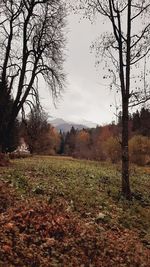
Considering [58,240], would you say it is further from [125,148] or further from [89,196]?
[125,148]

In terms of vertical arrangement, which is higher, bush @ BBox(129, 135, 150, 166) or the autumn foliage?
bush @ BBox(129, 135, 150, 166)

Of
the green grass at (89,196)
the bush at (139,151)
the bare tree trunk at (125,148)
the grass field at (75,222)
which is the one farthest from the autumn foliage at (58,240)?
the bush at (139,151)

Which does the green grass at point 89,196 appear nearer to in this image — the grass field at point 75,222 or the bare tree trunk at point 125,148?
the grass field at point 75,222

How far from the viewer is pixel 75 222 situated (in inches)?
458

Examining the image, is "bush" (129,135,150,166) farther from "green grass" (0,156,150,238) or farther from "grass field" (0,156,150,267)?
"grass field" (0,156,150,267)

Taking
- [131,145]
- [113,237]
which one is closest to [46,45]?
[113,237]

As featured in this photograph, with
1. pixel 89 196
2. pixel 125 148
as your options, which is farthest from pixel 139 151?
pixel 89 196

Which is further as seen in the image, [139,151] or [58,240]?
[139,151]

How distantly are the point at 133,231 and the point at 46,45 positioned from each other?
15349mm

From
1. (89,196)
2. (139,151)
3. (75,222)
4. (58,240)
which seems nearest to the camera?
(58,240)

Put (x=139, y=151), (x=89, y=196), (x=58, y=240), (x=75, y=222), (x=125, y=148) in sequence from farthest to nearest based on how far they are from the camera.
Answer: (x=139, y=151) < (x=125, y=148) < (x=89, y=196) < (x=75, y=222) < (x=58, y=240)

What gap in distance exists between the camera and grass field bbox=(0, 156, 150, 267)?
31.0ft

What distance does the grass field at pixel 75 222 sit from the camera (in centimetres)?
945

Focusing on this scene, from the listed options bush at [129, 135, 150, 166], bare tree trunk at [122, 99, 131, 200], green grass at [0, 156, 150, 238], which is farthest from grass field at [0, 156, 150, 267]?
bush at [129, 135, 150, 166]
